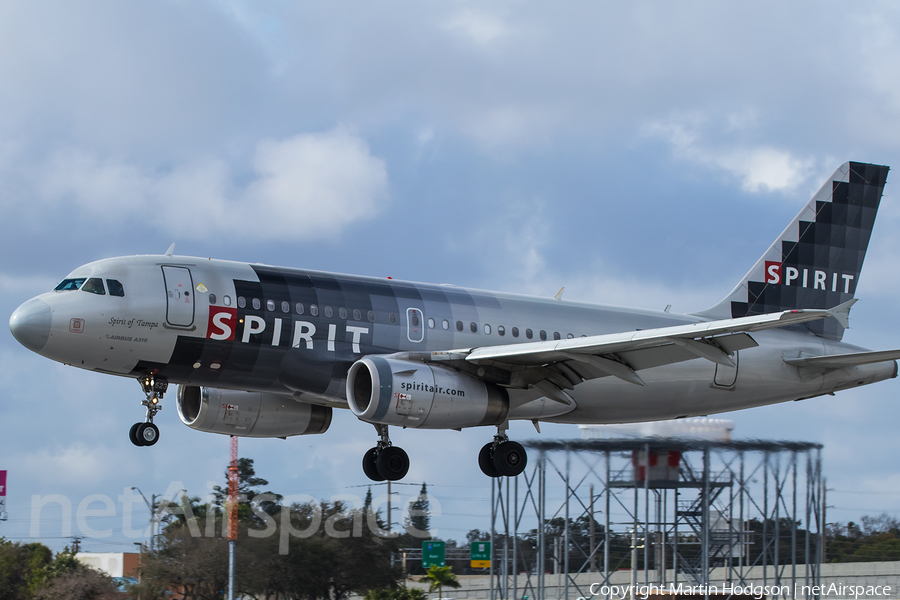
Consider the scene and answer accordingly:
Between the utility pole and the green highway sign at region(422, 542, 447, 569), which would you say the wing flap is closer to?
the utility pole

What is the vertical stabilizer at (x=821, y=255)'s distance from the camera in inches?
1207

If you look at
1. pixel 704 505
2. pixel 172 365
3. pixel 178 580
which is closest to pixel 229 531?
pixel 178 580

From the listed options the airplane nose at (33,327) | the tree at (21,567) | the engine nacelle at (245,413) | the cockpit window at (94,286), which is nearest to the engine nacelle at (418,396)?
the engine nacelle at (245,413)

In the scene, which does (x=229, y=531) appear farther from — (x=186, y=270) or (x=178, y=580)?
(x=186, y=270)

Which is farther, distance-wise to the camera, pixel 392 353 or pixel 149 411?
pixel 392 353

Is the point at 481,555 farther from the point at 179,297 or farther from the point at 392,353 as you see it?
the point at 179,297

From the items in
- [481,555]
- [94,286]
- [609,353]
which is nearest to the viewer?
[94,286]

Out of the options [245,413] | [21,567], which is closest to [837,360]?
[245,413]

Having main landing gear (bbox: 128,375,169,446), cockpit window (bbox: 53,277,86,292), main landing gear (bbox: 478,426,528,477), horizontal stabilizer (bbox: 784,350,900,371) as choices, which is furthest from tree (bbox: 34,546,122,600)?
horizontal stabilizer (bbox: 784,350,900,371)

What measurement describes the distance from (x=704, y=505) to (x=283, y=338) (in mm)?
19043

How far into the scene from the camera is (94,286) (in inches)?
832

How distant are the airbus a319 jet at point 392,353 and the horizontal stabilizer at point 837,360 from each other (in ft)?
0.18

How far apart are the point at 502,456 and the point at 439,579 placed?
23.5 metres

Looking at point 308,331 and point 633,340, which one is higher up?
point 308,331
